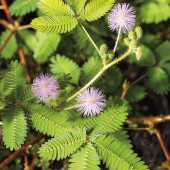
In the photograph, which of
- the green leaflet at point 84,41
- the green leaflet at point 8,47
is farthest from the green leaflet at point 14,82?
the green leaflet at point 8,47

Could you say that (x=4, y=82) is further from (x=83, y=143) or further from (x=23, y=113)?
(x=83, y=143)

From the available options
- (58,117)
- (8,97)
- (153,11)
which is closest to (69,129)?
(58,117)

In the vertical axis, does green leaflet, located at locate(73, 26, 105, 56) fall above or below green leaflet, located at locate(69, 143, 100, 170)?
above

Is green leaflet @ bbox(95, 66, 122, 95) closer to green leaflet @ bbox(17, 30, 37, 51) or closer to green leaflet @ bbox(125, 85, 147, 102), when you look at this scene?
green leaflet @ bbox(125, 85, 147, 102)

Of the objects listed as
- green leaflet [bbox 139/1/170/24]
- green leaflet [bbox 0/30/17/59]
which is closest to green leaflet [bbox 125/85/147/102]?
green leaflet [bbox 139/1/170/24]

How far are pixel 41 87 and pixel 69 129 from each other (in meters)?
0.33

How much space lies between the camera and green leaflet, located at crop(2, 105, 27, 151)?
147 cm

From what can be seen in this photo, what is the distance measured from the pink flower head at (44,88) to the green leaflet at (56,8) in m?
0.48

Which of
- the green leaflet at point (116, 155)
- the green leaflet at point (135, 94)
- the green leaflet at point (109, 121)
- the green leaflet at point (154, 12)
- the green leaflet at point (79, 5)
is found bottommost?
the green leaflet at point (116, 155)

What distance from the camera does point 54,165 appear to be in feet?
7.29

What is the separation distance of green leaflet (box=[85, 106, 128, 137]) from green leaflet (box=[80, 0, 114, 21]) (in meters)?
0.69

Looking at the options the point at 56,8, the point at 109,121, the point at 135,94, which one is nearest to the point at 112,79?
the point at 135,94

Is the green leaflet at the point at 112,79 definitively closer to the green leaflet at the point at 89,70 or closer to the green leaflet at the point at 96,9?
the green leaflet at the point at 89,70

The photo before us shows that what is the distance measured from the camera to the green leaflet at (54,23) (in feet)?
4.99
